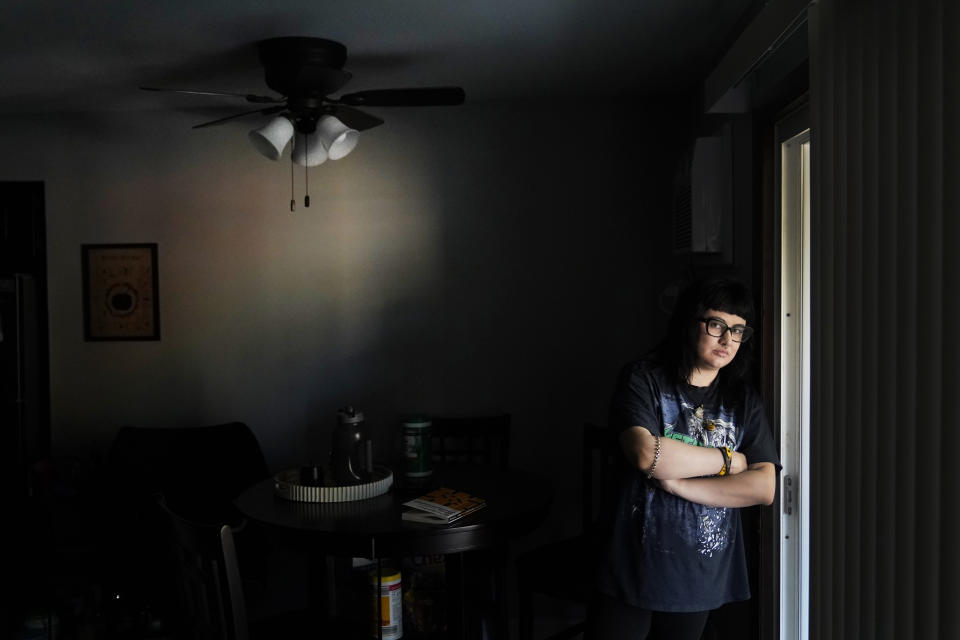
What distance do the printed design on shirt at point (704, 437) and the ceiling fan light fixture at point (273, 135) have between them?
1601mm

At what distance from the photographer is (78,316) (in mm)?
3932

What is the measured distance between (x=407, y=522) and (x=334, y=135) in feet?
4.45

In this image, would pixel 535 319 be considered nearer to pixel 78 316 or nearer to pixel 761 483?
pixel 761 483

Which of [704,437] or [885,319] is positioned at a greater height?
[885,319]

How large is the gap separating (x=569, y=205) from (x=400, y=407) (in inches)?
50.5

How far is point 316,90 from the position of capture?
2801 millimetres

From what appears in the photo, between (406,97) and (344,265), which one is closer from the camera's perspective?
(406,97)

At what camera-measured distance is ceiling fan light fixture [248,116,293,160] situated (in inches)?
107

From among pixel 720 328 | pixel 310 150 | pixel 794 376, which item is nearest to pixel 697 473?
pixel 720 328

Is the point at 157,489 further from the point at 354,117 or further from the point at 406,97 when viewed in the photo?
the point at 406,97

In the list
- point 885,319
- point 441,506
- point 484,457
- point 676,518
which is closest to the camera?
point 885,319

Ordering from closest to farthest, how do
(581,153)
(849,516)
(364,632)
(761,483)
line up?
1. (849,516)
2. (761,483)
3. (364,632)
4. (581,153)

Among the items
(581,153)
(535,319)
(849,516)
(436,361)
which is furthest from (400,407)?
(849,516)

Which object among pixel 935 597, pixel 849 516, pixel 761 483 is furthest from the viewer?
pixel 761 483
